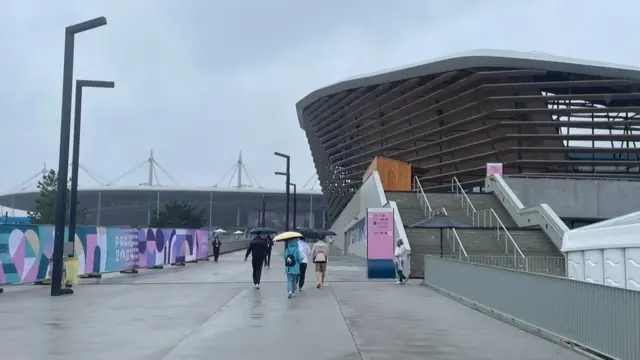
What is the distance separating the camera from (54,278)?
16547 mm

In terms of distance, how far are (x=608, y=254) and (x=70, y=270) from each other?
13.1m

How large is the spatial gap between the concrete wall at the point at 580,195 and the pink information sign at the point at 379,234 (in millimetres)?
17650

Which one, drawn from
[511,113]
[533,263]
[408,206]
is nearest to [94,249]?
[533,263]

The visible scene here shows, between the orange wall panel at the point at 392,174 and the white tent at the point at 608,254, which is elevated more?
the orange wall panel at the point at 392,174

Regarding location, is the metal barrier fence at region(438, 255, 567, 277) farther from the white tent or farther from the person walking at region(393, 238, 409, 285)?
the white tent

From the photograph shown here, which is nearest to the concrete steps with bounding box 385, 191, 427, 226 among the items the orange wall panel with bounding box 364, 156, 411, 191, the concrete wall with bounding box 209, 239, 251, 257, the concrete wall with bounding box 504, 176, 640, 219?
the orange wall panel with bounding box 364, 156, 411, 191

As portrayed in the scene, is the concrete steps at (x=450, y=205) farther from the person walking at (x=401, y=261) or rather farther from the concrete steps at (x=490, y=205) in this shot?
the person walking at (x=401, y=261)

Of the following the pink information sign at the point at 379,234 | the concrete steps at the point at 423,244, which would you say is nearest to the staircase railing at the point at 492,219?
the concrete steps at the point at 423,244

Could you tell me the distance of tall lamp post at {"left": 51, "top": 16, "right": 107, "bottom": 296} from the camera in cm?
1683

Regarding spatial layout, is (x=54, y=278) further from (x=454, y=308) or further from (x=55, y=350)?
(x=454, y=308)

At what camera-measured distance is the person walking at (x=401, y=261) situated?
21219mm

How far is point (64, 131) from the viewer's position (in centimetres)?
1714

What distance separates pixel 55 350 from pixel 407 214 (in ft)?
82.0

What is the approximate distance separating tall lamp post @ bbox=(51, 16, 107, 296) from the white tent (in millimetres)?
12036
